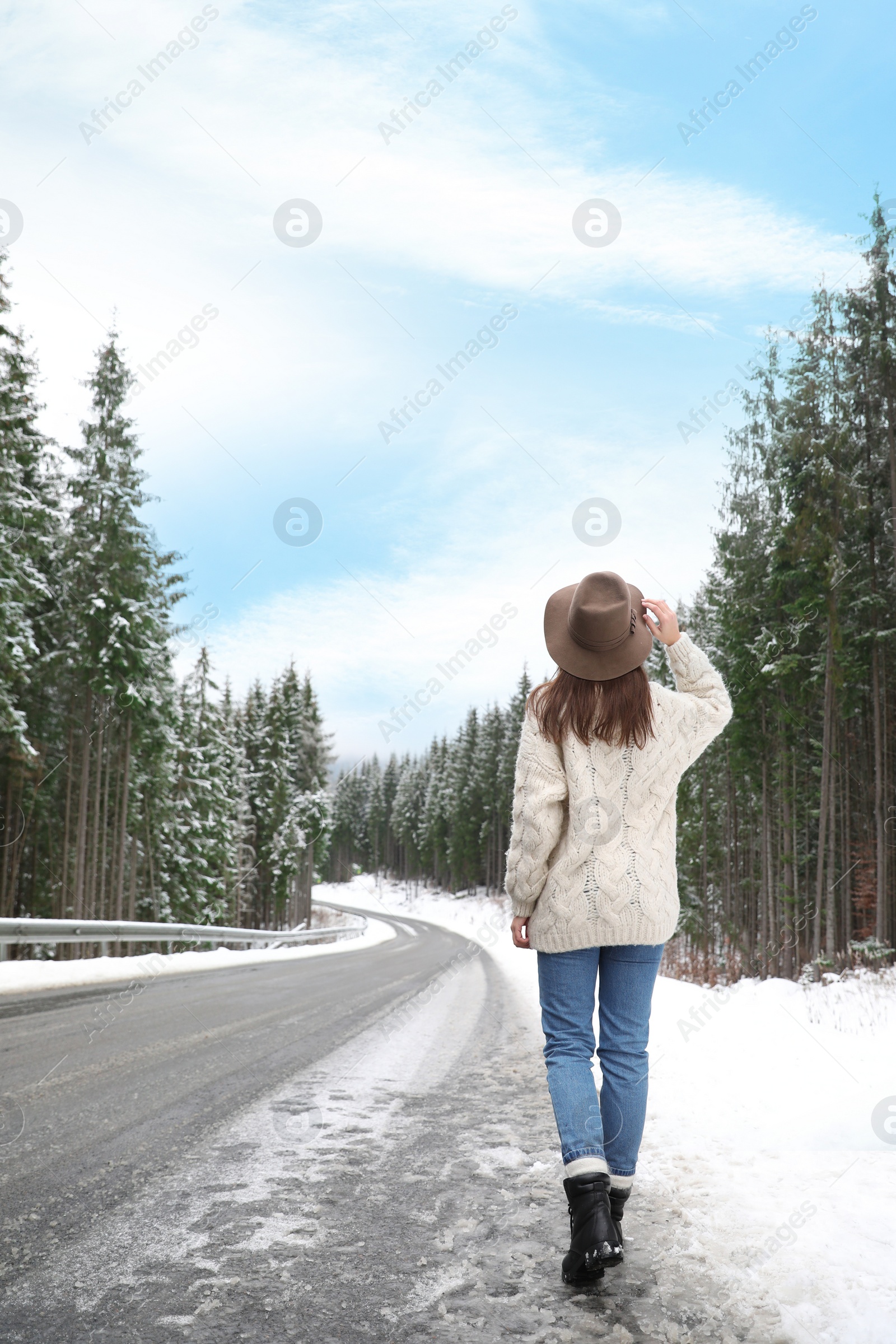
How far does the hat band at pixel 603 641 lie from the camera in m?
3.04

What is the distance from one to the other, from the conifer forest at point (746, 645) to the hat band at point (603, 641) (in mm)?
15465

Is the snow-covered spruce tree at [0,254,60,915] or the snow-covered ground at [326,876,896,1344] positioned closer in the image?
the snow-covered ground at [326,876,896,1344]

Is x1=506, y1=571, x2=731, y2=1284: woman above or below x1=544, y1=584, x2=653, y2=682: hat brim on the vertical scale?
below

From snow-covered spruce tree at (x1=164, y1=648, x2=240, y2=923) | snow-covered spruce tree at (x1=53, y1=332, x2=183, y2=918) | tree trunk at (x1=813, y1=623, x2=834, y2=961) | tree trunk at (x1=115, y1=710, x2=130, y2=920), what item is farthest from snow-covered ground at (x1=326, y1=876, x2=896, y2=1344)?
snow-covered spruce tree at (x1=164, y1=648, x2=240, y2=923)

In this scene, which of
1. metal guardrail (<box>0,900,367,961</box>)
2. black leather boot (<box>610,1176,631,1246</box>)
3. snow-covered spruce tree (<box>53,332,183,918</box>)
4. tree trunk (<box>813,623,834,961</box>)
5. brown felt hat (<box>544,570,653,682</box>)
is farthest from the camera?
snow-covered spruce tree (<box>53,332,183,918</box>)

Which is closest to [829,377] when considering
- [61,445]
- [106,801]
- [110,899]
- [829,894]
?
[829,894]

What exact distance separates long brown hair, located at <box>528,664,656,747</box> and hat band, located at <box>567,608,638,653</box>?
0.39 ft

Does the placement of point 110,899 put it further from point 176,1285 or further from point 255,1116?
point 176,1285

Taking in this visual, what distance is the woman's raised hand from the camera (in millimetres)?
3250

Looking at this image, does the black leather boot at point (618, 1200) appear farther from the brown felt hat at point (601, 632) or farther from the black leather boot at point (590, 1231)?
the brown felt hat at point (601, 632)

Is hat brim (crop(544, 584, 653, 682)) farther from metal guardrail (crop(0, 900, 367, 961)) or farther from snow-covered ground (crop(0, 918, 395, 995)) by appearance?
metal guardrail (crop(0, 900, 367, 961))

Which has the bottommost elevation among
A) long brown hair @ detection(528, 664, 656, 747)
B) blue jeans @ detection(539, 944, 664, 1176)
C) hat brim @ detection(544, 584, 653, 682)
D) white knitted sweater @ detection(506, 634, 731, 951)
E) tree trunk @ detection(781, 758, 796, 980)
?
tree trunk @ detection(781, 758, 796, 980)

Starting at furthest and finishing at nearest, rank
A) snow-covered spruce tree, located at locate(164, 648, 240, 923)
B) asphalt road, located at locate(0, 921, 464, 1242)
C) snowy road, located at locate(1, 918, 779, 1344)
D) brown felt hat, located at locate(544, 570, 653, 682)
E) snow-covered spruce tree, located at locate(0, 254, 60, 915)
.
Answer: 1. snow-covered spruce tree, located at locate(164, 648, 240, 923)
2. snow-covered spruce tree, located at locate(0, 254, 60, 915)
3. asphalt road, located at locate(0, 921, 464, 1242)
4. brown felt hat, located at locate(544, 570, 653, 682)
5. snowy road, located at locate(1, 918, 779, 1344)

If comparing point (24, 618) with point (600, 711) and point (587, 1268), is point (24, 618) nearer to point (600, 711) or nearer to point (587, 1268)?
point (600, 711)
